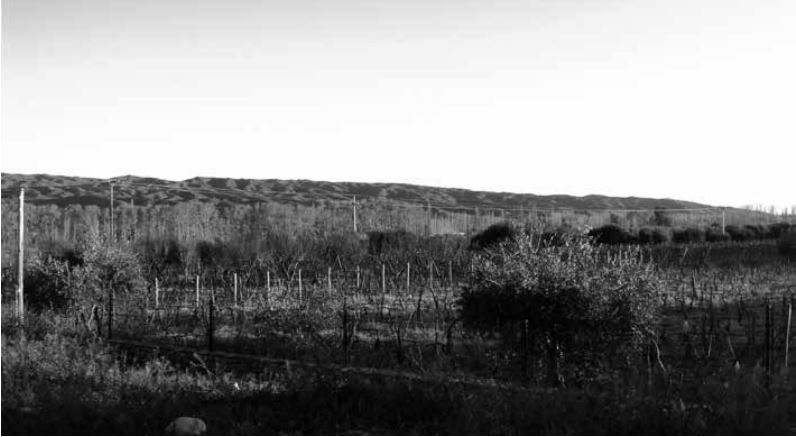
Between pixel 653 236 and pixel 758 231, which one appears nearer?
pixel 653 236

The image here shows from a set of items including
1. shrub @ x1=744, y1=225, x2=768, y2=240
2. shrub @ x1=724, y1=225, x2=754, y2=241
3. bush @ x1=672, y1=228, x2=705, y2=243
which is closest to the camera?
bush @ x1=672, y1=228, x2=705, y2=243

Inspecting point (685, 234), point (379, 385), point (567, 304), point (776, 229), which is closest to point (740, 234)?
point (776, 229)

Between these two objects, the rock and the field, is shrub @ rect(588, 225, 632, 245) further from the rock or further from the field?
the rock

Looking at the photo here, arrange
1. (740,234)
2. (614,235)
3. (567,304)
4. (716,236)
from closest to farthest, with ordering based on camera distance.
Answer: (567,304)
(614,235)
(716,236)
(740,234)

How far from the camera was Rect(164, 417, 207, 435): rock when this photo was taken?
340 inches

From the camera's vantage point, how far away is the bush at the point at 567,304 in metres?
11.2

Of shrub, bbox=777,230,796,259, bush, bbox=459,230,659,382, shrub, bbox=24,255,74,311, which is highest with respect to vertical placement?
bush, bbox=459,230,659,382

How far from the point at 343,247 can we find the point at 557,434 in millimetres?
42561

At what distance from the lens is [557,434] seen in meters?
8.46

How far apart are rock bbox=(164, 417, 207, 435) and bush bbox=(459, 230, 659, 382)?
473cm

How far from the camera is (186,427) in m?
8.65

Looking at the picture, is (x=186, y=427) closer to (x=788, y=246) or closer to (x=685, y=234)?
(x=788, y=246)

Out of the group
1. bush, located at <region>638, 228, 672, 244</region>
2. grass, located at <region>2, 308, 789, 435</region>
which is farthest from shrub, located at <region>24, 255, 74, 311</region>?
bush, located at <region>638, 228, 672, 244</region>

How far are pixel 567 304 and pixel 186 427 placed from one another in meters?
5.56
